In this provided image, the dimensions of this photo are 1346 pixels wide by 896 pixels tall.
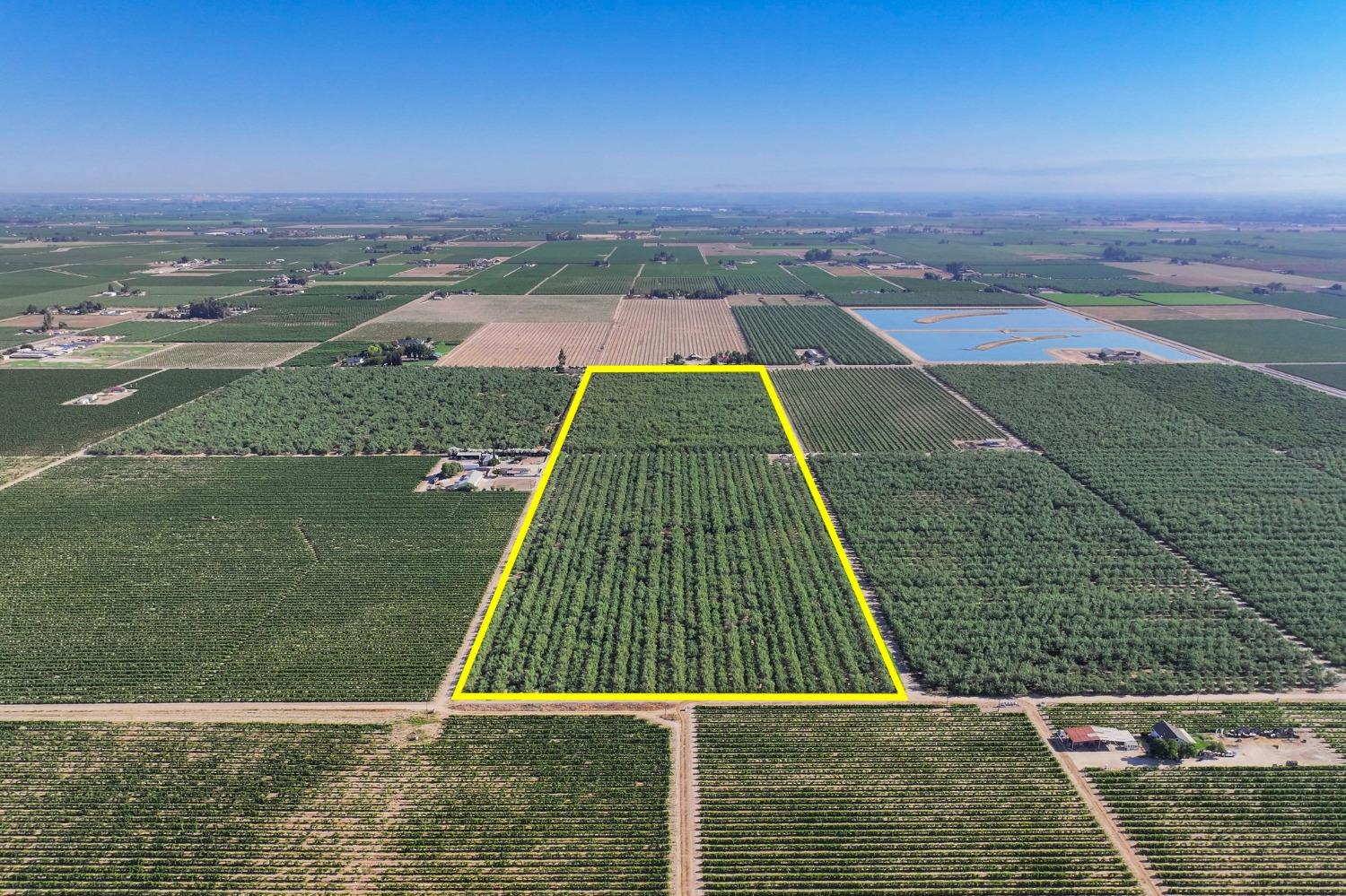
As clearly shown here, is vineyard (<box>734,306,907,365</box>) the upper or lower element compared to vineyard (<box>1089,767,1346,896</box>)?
upper

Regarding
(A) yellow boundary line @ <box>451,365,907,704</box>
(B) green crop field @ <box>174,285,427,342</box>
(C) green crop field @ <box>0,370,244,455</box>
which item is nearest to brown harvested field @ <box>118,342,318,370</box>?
(B) green crop field @ <box>174,285,427,342</box>

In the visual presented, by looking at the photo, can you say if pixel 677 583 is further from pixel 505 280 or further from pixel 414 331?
pixel 505 280

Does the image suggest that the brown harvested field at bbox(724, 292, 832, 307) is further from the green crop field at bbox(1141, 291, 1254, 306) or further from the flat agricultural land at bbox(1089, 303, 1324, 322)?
the green crop field at bbox(1141, 291, 1254, 306)

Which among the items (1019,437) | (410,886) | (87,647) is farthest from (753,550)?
(87,647)

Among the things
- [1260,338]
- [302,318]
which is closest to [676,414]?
[302,318]

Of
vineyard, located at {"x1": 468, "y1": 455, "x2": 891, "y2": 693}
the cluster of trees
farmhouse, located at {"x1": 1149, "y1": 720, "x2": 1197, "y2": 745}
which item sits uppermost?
the cluster of trees


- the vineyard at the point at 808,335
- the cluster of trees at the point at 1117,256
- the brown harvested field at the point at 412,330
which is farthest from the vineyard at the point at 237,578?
the cluster of trees at the point at 1117,256
